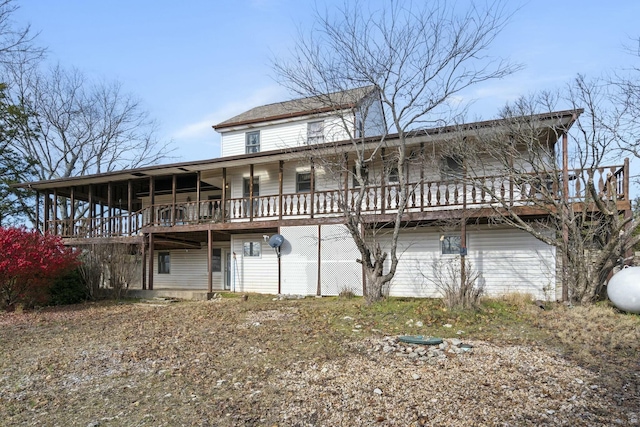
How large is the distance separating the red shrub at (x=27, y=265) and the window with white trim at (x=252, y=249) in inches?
256

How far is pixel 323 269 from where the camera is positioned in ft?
51.1

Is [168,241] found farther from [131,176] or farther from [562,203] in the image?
[562,203]

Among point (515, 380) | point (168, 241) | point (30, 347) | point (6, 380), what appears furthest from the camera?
point (168, 241)

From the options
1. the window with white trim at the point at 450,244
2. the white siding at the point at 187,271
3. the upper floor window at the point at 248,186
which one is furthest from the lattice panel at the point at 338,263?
the white siding at the point at 187,271

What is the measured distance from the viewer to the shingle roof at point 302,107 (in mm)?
12414

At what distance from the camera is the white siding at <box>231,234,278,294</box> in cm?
1769

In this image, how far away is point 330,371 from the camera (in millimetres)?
6211

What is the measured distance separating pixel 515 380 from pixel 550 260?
9326mm

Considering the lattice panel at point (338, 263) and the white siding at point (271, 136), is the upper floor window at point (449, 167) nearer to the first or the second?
the lattice panel at point (338, 263)

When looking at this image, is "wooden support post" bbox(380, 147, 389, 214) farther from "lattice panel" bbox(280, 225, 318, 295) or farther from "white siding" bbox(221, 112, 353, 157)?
"white siding" bbox(221, 112, 353, 157)

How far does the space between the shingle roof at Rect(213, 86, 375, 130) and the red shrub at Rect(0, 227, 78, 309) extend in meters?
9.13

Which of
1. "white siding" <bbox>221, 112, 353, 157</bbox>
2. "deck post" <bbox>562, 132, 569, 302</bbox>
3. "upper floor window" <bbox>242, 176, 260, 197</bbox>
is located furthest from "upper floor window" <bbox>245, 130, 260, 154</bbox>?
"deck post" <bbox>562, 132, 569, 302</bbox>

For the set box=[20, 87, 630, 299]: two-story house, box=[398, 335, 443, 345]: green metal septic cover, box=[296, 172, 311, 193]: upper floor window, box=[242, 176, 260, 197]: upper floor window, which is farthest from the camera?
box=[242, 176, 260, 197]: upper floor window

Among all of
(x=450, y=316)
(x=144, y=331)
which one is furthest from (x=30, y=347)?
(x=450, y=316)
